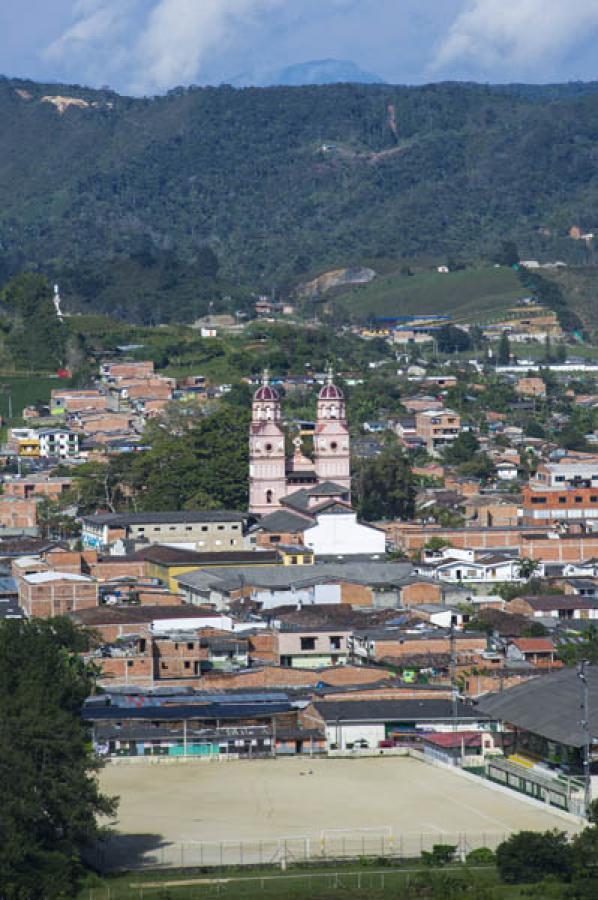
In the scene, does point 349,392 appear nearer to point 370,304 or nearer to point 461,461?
point 461,461

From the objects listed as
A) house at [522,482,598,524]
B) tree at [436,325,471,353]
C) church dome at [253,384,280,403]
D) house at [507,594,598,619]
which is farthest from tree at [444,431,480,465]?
tree at [436,325,471,353]

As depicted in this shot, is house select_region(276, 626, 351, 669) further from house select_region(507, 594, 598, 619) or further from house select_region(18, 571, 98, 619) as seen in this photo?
house select_region(507, 594, 598, 619)

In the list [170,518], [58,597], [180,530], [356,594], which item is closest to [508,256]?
[170,518]

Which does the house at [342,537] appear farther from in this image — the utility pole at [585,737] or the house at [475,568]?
the utility pole at [585,737]

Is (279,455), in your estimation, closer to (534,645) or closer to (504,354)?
(534,645)

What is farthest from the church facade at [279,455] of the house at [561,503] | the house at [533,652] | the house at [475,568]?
the house at [533,652]

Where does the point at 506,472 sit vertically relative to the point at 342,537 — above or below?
above
